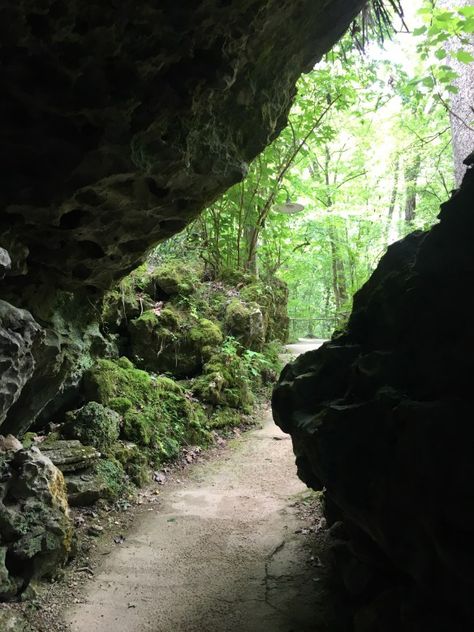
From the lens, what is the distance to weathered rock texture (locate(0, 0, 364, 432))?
3.48 meters

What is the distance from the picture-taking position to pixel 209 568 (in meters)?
4.31

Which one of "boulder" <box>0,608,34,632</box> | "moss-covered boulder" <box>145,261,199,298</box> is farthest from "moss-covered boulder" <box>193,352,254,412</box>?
"boulder" <box>0,608,34,632</box>

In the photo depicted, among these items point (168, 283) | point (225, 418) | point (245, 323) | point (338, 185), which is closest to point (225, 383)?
point (225, 418)

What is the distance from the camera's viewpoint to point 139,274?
30.4 ft

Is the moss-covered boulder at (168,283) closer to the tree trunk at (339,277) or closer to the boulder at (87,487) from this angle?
the boulder at (87,487)

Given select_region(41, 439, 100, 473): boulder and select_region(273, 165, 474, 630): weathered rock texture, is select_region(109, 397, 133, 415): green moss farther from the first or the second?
select_region(273, 165, 474, 630): weathered rock texture

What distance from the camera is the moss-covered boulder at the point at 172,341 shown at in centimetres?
805

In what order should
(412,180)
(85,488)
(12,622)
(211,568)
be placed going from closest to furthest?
(12,622) → (211,568) → (85,488) → (412,180)

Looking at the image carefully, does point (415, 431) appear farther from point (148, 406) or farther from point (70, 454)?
point (148, 406)

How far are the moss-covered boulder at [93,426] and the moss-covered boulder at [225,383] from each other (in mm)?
2277

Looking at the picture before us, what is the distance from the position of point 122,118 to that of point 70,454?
3.70 m

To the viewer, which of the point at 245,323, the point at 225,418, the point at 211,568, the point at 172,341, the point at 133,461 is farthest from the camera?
the point at 245,323

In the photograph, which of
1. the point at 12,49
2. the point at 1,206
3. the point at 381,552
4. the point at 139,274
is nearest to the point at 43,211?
the point at 1,206

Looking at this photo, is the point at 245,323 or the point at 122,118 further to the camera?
the point at 245,323
